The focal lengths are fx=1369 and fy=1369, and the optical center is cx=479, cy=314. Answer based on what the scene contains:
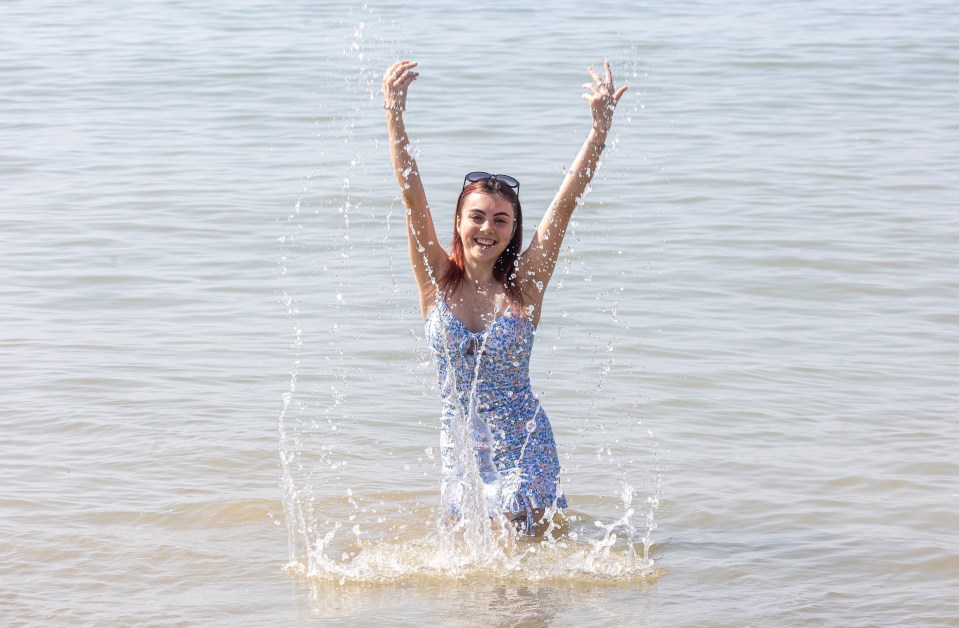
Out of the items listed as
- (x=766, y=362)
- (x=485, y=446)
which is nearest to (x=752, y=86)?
(x=766, y=362)

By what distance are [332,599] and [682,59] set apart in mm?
12639

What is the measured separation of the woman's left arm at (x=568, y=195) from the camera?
4.96 meters

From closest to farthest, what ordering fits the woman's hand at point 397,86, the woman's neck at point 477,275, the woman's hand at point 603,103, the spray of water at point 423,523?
the woman's hand at point 397,86, the woman's hand at point 603,103, the spray of water at point 423,523, the woman's neck at point 477,275

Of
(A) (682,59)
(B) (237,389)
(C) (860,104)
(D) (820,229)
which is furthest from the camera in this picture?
(A) (682,59)

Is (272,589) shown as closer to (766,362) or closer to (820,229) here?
(766,362)

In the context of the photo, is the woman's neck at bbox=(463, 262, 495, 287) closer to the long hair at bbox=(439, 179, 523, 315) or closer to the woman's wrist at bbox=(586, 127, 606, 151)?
the long hair at bbox=(439, 179, 523, 315)

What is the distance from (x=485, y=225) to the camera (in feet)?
16.7

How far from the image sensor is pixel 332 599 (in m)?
4.77

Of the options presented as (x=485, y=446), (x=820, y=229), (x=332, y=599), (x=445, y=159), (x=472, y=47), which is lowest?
(x=332, y=599)

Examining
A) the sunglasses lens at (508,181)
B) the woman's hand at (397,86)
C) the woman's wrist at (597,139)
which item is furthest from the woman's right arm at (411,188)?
the woman's wrist at (597,139)

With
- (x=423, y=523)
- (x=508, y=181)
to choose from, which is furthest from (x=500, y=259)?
(x=423, y=523)

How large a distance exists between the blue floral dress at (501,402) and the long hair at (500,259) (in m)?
0.08

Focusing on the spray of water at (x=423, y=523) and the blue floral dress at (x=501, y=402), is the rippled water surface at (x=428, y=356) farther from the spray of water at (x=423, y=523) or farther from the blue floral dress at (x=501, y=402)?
the blue floral dress at (x=501, y=402)

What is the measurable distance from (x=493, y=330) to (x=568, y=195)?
1.87 ft
